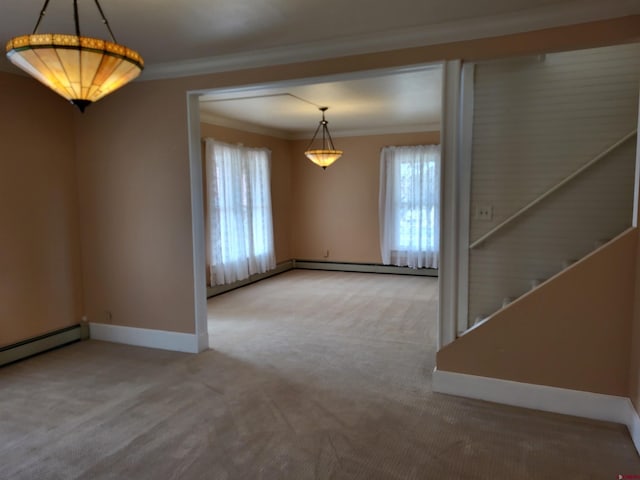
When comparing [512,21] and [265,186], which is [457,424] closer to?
[512,21]

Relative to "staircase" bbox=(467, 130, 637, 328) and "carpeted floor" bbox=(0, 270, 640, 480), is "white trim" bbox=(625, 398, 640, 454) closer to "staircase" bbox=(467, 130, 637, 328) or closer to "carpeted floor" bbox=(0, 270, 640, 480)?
"carpeted floor" bbox=(0, 270, 640, 480)

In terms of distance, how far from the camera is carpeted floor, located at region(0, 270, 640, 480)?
7.43 ft

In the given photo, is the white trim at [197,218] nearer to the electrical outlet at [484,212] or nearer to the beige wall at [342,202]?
the electrical outlet at [484,212]

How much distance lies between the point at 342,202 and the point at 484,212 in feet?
16.1

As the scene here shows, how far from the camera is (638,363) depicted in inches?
97.3

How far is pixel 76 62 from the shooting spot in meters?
1.73

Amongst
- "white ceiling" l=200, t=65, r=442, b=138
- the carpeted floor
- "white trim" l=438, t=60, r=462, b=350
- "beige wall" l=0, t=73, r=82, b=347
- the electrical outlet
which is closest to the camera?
the carpeted floor

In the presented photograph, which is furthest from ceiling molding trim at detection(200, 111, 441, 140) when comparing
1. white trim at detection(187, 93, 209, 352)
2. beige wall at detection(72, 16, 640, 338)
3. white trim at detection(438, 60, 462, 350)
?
white trim at detection(438, 60, 462, 350)

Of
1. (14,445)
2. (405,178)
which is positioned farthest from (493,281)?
(405,178)

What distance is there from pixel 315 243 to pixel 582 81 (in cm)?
575

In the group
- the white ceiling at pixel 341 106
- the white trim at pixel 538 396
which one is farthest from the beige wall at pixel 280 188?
the white trim at pixel 538 396

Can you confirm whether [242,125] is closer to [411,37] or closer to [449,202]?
[411,37]

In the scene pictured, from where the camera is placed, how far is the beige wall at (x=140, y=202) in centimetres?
385

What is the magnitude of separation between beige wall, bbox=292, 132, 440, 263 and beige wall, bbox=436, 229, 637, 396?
198 inches
